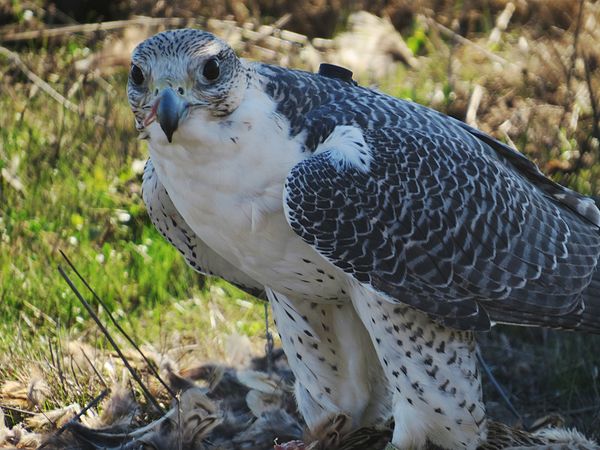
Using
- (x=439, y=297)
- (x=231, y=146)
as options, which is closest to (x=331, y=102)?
(x=231, y=146)

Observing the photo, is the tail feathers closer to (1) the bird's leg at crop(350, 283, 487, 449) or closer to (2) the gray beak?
(1) the bird's leg at crop(350, 283, 487, 449)

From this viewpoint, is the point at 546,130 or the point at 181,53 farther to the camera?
the point at 546,130

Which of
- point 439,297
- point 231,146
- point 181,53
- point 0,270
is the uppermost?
point 181,53

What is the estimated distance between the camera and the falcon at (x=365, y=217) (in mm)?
3527

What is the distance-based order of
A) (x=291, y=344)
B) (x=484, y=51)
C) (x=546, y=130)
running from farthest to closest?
(x=484, y=51) → (x=546, y=130) → (x=291, y=344)

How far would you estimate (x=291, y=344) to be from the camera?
13.9 feet

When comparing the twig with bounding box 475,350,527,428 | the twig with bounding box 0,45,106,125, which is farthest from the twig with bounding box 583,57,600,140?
the twig with bounding box 0,45,106,125

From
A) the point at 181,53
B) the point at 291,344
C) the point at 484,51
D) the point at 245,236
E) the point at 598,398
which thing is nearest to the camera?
the point at 181,53

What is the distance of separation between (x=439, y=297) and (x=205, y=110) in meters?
0.99

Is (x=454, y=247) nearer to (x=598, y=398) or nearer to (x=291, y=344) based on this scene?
(x=291, y=344)

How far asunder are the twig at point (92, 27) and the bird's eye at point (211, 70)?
4.12 meters

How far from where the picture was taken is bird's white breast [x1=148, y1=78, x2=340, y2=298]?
3535 mm

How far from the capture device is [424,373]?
378cm

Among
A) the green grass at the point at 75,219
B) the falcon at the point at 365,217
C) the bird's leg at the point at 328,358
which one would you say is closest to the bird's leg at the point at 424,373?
the falcon at the point at 365,217
